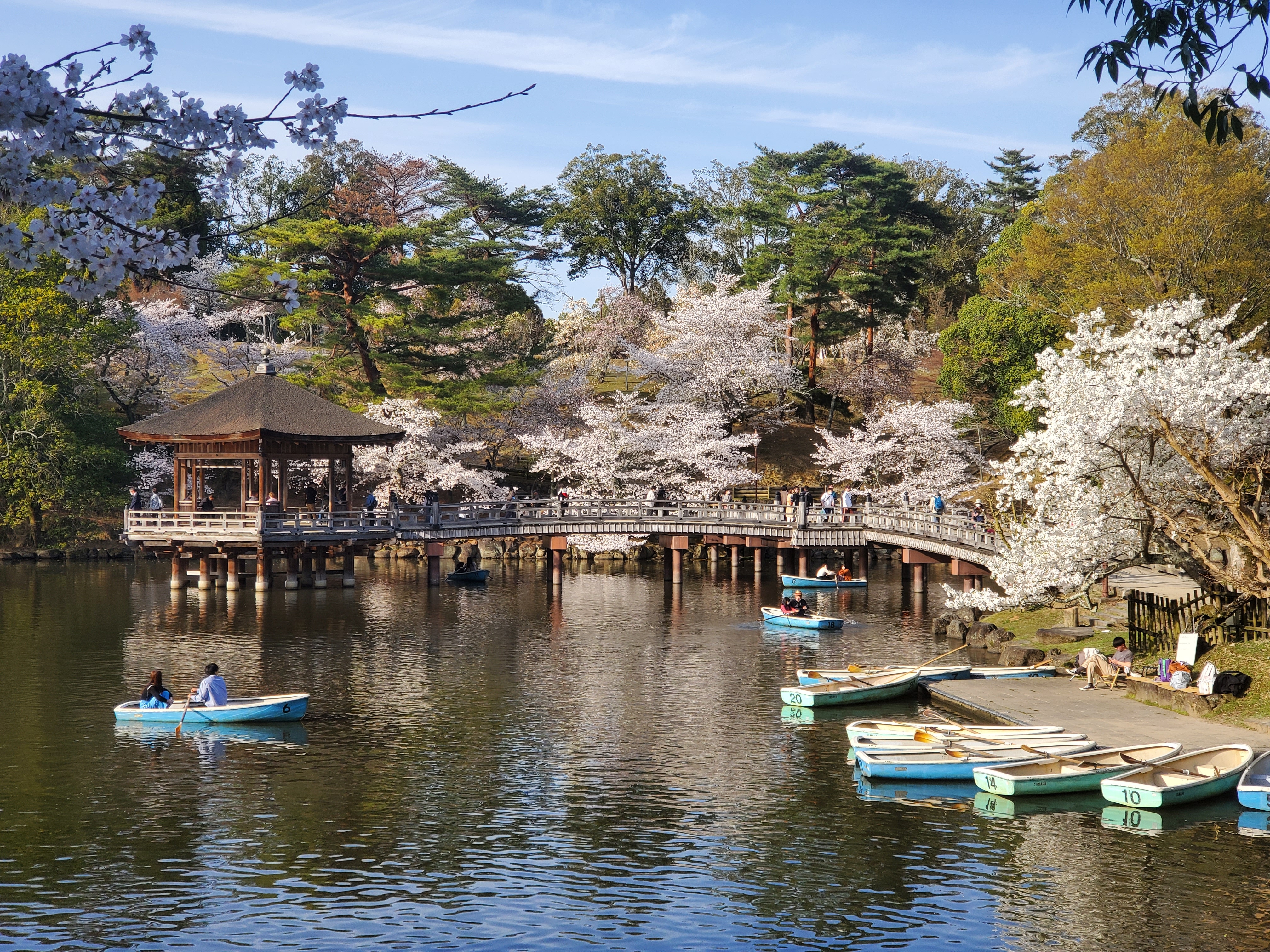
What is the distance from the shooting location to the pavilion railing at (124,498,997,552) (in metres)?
45.7

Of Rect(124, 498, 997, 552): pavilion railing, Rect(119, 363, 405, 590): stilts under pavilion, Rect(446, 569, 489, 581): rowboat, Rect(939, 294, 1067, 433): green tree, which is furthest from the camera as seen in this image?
Rect(939, 294, 1067, 433): green tree

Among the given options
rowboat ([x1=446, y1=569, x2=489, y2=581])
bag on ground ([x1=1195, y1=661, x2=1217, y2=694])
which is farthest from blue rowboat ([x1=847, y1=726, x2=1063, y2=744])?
rowboat ([x1=446, y1=569, x2=489, y2=581])

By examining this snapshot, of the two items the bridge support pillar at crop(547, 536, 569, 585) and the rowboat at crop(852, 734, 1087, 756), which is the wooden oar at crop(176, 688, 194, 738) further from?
the bridge support pillar at crop(547, 536, 569, 585)

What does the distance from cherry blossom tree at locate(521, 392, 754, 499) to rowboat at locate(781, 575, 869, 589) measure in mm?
10418

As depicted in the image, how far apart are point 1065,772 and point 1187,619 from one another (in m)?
8.96

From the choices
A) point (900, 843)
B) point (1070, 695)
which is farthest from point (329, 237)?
point (900, 843)

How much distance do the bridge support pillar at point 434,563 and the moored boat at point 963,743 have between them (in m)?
31.8

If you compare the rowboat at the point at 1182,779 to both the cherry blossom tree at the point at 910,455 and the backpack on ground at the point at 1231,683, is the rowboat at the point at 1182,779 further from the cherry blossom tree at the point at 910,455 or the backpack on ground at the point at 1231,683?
the cherry blossom tree at the point at 910,455

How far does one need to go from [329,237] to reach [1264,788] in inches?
1991

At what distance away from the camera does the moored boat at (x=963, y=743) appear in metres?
21.2

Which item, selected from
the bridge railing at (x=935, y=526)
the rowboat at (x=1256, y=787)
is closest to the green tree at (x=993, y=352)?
the bridge railing at (x=935, y=526)

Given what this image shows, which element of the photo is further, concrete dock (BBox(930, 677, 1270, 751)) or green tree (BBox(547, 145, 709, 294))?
green tree (BBox(547, 145, 709, 294))

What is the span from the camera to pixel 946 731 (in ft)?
73.0

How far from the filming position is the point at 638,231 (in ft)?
282
